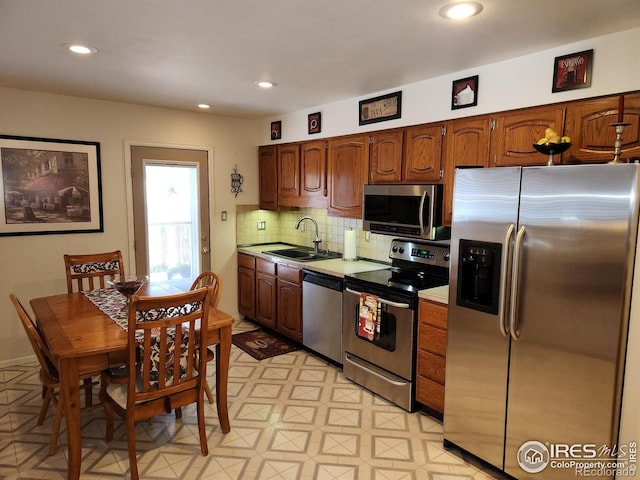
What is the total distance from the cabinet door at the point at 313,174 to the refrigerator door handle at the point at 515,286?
2216 millimetres

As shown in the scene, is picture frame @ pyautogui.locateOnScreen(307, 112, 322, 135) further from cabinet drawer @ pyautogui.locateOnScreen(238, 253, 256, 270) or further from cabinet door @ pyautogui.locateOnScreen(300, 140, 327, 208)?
cabinet drawer @ pyautogui.locateOnScreen(238, 253, 256, 270)

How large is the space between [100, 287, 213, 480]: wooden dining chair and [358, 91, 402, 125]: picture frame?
2.05 meters

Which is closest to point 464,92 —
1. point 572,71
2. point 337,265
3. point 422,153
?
point 422,153

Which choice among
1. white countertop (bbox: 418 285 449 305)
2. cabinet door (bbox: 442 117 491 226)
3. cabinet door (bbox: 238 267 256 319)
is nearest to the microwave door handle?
cabinet door (bbox: 442 117 491 226)

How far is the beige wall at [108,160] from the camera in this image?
3.59 metres

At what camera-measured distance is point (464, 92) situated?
9.32 feet

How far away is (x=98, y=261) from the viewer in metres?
3.45

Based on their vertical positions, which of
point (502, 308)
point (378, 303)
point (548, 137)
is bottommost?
point (378, 303)

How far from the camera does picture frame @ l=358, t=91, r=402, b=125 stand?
10.8 feet

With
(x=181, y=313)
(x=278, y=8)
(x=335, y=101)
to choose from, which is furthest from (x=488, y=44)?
(x=181, y=313)

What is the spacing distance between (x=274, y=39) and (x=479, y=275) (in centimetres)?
171

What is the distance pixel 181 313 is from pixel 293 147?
2.63 meters

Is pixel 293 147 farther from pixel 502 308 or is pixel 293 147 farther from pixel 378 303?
pixel 502 308

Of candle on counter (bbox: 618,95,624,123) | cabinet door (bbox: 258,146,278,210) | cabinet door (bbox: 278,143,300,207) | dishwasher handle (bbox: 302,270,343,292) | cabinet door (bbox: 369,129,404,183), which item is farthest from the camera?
cabinet door (bbox: 258,146,278,210)
